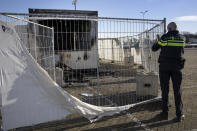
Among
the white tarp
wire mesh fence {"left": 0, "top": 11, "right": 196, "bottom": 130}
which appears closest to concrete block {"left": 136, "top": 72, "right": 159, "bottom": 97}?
wire mesh fence {"left": 0, "top": 11, "right": 196, "bottom": 130}

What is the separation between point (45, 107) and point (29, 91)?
45 centimetres

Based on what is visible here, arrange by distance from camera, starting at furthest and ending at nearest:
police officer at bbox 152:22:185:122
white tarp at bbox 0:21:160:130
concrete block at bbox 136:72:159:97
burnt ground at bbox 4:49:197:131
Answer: concrete block at bbox 136:72:159:97 < police officer at bbox 152:22:185:122 < burnt ground at bbox 4:49:197:131 < white tarp at bbox 0:21:160:130

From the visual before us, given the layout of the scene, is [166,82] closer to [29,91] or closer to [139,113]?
[139,113]

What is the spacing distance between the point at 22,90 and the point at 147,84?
3562 millimetres

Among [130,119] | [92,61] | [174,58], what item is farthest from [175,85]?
[92,61]

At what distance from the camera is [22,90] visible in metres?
3.37

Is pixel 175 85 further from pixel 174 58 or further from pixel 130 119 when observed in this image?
pixel 130 119

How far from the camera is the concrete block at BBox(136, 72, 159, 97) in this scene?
5.46 meters

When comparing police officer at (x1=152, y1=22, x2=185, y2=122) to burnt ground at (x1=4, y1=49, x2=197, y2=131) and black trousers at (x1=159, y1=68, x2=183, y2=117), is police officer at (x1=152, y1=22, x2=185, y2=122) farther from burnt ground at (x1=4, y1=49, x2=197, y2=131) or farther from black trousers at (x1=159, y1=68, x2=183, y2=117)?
burnt ground at (x1=4, y1=49, x2=197, y2=131)

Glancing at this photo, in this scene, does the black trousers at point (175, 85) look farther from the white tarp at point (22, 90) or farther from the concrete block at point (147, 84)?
the white tarp at point (22, 90)

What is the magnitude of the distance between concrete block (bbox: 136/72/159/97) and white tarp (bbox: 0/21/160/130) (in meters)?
2.62

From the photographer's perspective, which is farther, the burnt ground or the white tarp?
the burnt ground

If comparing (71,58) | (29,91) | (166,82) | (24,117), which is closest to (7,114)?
(24,117)

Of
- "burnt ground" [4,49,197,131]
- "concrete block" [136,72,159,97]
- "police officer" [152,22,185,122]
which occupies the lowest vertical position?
"burnt ground" [4,49,197,131]
